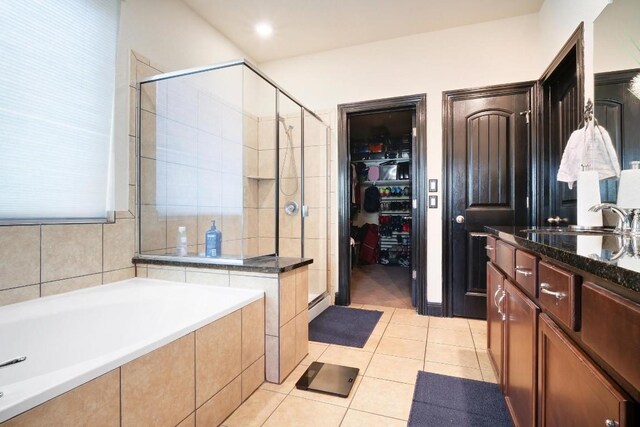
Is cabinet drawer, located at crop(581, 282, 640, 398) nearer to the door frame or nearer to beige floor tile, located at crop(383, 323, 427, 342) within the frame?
beige floor tile, located at crop(383, 323, 427, 342)

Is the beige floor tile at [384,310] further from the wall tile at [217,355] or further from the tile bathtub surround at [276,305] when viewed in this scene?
the wall tile at [217,355]

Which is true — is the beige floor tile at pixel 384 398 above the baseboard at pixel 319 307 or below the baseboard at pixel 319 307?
below

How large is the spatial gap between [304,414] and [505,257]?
117 cm

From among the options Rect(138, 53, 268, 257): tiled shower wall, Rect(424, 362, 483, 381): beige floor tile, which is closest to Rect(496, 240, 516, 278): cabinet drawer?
Rect(424, 362, 483, 381): beige floor tile

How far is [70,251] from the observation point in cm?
166

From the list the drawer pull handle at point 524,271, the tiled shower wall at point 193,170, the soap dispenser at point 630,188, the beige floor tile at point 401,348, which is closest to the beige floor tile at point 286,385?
the beige floor tile at point 401,348

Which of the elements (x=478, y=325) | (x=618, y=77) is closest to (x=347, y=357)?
(x=478, y=325)

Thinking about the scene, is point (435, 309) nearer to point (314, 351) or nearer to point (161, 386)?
point (314, 351)

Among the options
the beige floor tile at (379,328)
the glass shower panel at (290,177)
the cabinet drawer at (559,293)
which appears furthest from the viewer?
the glass shower panel at (290,177)

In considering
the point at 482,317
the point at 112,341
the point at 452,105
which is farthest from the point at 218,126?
the point at 482,317

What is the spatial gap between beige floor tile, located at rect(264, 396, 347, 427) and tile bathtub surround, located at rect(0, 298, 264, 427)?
0.21 metres

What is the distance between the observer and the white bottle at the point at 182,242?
7.07ft

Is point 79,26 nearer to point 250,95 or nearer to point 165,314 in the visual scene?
point 250,95

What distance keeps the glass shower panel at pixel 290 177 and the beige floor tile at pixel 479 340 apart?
1.58m
